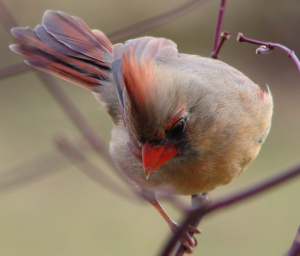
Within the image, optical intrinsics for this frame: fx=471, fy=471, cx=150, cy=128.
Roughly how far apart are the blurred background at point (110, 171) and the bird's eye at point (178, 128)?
7.36 feet

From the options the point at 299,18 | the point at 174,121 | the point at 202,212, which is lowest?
the point at 299,18

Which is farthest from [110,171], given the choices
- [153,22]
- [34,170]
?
[153,22]

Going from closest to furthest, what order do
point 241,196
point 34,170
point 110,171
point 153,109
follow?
point 241,196 < point 153,109 < point 34,170 < point 110,171

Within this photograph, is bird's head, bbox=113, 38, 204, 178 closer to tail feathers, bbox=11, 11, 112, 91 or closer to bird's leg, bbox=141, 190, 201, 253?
bird's leg, bbox=141, 190, 201, 253

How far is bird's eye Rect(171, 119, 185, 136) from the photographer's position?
6.17ft

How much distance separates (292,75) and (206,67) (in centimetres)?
502

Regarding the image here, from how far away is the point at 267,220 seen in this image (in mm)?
5117

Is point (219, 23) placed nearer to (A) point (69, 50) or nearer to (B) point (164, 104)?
(B) point (164, 104)

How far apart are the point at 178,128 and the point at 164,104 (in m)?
0.14

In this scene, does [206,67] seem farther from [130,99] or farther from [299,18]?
[299,18]

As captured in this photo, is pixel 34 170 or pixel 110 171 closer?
pixel 34 170

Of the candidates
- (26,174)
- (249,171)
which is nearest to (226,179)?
(26,174)

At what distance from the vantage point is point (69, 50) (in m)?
2.80

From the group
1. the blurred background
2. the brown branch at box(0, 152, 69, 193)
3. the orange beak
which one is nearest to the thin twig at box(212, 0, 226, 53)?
the orange beak
